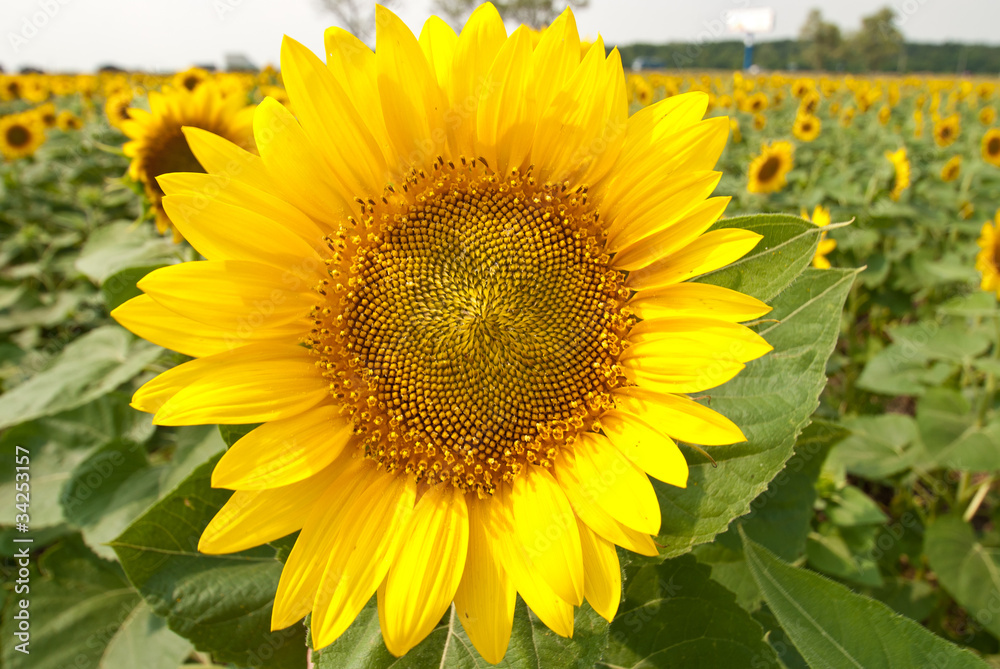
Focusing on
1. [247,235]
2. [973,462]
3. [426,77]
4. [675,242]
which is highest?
[426,77]

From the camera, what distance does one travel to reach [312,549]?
1.17 m

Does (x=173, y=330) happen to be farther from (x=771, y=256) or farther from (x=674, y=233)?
(x=771, y=256)

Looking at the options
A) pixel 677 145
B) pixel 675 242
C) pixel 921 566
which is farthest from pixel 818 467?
pixel 921 566

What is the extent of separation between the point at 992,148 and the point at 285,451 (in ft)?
31.5

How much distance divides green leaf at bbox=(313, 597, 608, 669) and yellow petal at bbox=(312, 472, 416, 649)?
0.12 meters

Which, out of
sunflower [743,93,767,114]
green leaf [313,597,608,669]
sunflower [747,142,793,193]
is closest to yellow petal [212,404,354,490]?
green leaf [313,597,608,669]

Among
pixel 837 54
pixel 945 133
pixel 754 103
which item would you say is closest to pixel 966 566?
pixel 945 133

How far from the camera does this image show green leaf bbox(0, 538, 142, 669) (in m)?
2.29

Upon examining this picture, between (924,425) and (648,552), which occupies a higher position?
(648,552)

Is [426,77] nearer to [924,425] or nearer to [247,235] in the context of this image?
[247,235]

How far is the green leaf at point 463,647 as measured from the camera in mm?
1160

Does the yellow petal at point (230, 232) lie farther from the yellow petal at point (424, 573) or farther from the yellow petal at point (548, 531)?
the yellow petal at point (548, 531)

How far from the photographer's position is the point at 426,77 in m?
1.23

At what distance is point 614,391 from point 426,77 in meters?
0.82
